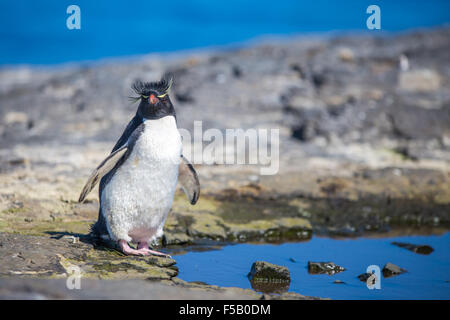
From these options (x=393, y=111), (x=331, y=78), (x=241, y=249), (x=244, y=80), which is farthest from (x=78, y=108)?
(x=241, y=249)

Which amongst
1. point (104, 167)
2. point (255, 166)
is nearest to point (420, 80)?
point (255, 166)

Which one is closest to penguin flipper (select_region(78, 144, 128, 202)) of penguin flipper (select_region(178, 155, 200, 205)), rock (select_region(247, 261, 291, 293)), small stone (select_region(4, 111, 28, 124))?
penguin flipper (select_region(178, 155, 200, 205))

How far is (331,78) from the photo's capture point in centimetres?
1250

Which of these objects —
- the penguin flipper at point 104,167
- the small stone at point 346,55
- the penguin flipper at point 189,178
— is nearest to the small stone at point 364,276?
the penguin flipper at point 189,178

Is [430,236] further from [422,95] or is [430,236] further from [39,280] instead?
[422,95]

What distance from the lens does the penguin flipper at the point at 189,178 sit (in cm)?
474

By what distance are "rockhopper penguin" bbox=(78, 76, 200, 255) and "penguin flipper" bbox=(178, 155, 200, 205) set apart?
1.18 feet

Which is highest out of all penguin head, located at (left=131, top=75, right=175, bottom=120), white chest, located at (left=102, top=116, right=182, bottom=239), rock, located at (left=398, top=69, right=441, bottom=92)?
rock, located at (left=398, top=69, right=441, bottom=92)

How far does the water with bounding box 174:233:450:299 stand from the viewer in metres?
3.90

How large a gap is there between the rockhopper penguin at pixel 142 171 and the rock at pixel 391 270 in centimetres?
201

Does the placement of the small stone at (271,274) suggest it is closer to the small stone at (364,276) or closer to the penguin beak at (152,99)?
the small stone at (364,276)

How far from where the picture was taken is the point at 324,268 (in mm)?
4395

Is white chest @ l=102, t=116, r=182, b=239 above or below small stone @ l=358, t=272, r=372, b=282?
above

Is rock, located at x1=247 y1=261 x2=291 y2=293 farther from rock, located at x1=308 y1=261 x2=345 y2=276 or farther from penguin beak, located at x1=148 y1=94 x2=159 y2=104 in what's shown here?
penguin beak, located at x1=148 y1=94 x2=159 y2=104
